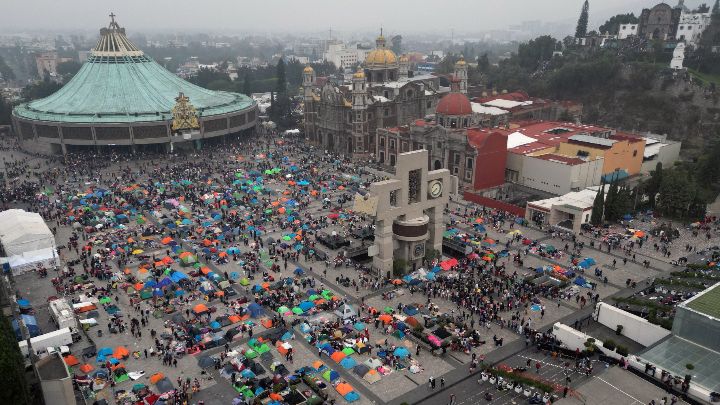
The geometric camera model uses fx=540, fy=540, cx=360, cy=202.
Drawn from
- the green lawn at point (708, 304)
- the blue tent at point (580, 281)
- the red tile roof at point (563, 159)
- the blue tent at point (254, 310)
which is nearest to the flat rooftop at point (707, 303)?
the green lawn at point (708, 304)

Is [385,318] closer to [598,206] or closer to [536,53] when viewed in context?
[598,206]

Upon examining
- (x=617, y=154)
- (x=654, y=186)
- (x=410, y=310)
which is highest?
(x=617, y=154)

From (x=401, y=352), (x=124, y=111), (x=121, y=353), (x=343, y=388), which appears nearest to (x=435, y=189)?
(x=401, y=352)

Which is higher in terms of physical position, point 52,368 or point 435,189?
point 435,189

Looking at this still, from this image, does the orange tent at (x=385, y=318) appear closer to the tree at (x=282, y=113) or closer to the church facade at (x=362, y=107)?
the church facade at (x=362, y=107)

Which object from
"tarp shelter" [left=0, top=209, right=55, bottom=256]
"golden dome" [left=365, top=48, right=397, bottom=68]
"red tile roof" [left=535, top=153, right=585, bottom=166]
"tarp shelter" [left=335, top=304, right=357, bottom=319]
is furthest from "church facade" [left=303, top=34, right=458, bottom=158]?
"tarp shelter" [left=0, top=209, right=55, bottom=256]

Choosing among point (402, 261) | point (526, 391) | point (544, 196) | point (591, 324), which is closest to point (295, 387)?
point (526, 391)

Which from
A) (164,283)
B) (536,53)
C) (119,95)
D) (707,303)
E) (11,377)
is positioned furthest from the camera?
(536,53)

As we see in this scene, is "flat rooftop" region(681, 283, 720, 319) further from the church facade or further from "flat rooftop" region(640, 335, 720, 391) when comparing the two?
the church facade
